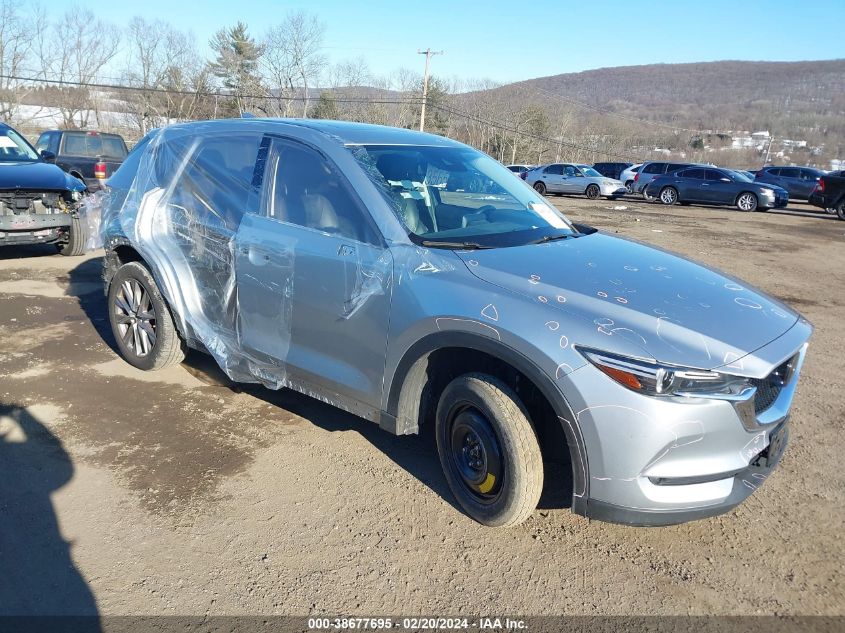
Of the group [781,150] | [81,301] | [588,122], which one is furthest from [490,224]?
[781,150]

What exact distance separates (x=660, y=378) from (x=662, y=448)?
270 millimetres

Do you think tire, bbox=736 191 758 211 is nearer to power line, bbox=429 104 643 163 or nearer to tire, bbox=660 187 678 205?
tire, bbox=660 187 678 205

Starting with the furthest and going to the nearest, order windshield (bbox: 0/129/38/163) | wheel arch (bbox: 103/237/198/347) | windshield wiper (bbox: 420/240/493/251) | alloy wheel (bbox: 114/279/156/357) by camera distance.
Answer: windshield (bbox: 0/129/38/163)
alloy wheel (bbox: 114/279/156/357)
wheel arch (bbox: 103/237/198/347)
windshield wiper (bbox: 420/240/493/251)

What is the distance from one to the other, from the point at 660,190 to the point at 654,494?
987 inches

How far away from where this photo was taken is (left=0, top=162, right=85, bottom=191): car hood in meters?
7.97

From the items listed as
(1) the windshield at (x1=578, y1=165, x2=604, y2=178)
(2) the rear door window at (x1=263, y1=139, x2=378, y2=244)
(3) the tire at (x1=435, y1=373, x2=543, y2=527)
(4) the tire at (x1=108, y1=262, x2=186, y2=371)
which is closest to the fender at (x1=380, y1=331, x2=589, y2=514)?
(3) the tire at (x1=435, y1=373, x2=543, y2=527)

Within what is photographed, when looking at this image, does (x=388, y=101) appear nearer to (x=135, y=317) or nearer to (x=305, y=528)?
(x=135, y=317)

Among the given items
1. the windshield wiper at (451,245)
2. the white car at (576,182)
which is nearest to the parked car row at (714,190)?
the white car at (576,182)

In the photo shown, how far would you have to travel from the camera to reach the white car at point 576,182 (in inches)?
1038

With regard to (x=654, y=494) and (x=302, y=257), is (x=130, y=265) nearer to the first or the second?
(x=302, y=257)

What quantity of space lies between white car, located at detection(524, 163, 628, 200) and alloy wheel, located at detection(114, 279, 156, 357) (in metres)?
23.7

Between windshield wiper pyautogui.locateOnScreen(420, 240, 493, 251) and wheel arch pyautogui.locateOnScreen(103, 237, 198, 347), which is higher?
windshield wiper pyautogui.locateOnScreen(420, 240, 493, 251)

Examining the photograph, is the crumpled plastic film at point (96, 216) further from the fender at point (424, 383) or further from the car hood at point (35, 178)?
the fender at point (424, 383)

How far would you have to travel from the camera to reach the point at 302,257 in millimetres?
3383
